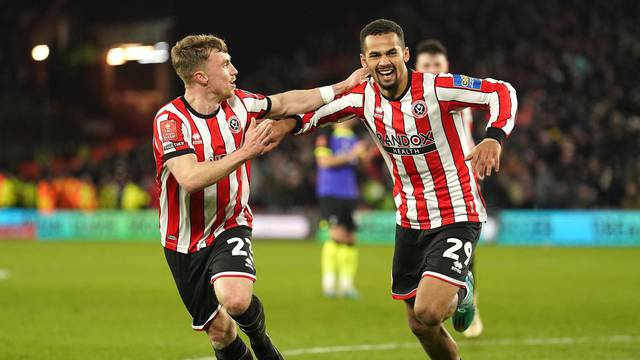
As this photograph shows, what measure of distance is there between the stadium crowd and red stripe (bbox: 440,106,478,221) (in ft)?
50.5

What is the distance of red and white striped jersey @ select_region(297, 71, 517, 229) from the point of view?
6.49 metres

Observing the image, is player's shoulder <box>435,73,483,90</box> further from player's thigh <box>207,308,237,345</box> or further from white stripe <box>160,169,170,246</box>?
player's thigh <box>207,308,237,345</box>

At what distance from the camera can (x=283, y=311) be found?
11.3 meters

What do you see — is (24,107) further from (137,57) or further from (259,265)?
(259,265)

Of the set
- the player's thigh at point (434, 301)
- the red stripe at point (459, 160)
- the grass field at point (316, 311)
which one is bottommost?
the grass field at point (316, 311)

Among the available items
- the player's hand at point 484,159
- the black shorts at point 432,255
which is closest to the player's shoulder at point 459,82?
the player's hand at point 484,159

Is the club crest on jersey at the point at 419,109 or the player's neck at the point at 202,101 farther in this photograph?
the club crest on jersey at the point at 419,109

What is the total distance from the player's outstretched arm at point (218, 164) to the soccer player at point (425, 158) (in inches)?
24.5

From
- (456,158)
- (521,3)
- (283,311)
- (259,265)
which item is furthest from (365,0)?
(456,158)

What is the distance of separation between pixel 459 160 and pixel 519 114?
19.0 meters

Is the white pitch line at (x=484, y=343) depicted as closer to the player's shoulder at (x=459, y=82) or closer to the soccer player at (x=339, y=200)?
the player's shoulder at (x=459, y=82)

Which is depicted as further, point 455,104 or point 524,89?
point 524,89

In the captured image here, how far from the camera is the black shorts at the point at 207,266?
242 inches

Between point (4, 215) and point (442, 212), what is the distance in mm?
22472
